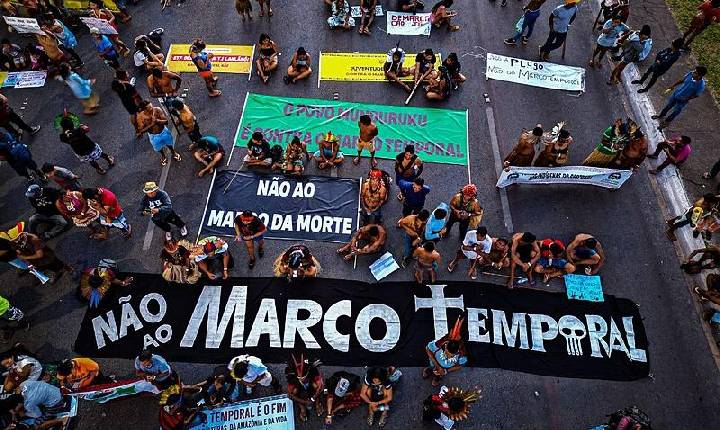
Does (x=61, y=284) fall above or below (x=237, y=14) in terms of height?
below

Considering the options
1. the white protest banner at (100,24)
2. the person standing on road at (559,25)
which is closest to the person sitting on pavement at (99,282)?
the white protest banner at (100,24)

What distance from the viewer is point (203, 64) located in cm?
1233

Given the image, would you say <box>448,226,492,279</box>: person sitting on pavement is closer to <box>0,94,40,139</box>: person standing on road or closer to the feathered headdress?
the feathered headdress

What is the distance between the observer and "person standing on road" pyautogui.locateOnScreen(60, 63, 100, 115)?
1161cm

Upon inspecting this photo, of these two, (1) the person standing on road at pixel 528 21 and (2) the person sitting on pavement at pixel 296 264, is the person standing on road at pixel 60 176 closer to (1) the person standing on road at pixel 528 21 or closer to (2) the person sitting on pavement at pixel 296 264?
(2) the person sitting on pavement at pixel 296 264

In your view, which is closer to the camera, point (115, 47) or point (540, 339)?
point (540, 339)

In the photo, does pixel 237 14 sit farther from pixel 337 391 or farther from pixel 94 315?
pixel 337 391

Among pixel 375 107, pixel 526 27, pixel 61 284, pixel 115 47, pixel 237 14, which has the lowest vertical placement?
pixel 61 284

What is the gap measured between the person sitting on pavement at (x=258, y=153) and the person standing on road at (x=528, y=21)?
8778 mm

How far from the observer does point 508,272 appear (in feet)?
33.2

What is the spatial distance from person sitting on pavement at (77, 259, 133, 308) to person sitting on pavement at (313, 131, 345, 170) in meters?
5.12

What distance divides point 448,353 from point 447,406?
92cm

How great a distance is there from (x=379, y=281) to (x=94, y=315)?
6.01m

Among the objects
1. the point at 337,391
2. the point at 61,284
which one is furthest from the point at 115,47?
the point at 337,391
